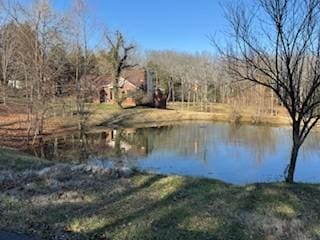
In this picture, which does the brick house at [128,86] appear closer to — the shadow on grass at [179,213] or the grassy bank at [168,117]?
the grassy bank at [168,117]

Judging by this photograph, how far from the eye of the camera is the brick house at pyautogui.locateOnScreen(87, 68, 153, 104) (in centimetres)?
5038

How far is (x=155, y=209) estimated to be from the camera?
7102 millimetres

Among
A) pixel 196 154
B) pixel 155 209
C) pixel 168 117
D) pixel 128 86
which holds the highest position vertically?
pixel 128 86

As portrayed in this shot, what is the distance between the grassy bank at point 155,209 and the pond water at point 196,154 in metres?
5.38

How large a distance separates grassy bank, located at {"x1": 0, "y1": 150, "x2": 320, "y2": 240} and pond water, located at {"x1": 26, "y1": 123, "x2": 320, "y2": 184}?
17.7 feet

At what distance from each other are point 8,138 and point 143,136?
30.7 ft

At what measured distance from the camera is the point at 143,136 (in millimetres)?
29328

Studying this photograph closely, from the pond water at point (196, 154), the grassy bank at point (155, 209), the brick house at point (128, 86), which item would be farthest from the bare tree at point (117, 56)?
the grassy bank at point (155, 209)

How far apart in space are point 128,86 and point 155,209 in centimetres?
4977

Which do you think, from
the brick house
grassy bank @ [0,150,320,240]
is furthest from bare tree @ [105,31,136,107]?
grassy bank @ [0,150,320,240]

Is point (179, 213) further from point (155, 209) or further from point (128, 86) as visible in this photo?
point (128, 86)

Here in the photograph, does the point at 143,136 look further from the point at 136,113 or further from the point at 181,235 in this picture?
the point at 181,235

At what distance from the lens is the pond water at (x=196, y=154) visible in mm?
15320

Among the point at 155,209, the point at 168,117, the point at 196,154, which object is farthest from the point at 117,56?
the point at 155,209
